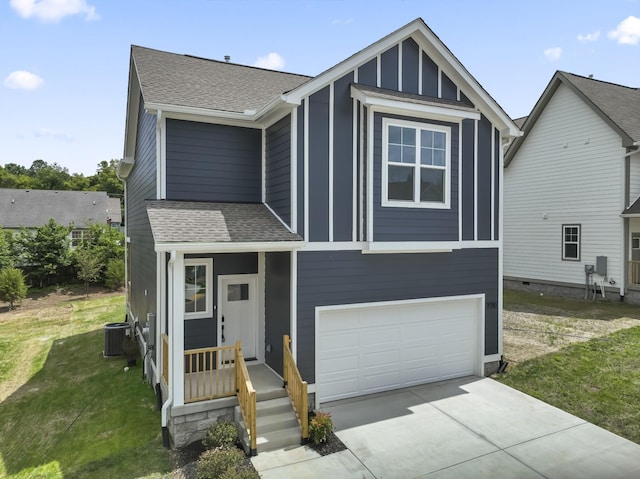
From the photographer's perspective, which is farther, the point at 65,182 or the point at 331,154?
the point at 65,182

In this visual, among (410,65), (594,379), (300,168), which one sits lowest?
(594,379)

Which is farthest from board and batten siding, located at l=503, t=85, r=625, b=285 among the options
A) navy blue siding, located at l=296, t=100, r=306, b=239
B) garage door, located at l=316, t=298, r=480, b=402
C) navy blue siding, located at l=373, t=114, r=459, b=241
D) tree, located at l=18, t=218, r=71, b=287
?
tree, located at l=18, t=218, r=71, b=287

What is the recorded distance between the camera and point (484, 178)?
9.78m

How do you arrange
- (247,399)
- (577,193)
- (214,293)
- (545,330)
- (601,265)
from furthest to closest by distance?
(577,193) → (601,265) → (545,330) → (214,293) → (247,399)

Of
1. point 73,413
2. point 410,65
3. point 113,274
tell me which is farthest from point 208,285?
point 113,274

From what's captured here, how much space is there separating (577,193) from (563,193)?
0.59 m

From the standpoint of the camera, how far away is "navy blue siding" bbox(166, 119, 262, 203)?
28.0 feet

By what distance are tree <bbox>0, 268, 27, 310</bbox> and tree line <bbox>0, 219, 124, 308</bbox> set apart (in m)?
2.58

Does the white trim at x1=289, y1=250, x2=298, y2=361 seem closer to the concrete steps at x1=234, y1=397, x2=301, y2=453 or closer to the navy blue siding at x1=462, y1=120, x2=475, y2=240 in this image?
the concrete steps at x1=234, y1=397, x2=301, y2=453

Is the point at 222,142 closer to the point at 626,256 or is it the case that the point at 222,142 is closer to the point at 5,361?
the point at 5,361

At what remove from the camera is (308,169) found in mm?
7898

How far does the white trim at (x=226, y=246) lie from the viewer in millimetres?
6621

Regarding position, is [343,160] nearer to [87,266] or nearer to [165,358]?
[165,358]

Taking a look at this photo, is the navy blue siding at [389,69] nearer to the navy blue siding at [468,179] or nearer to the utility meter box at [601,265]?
the navy blue siding at [468,179]
